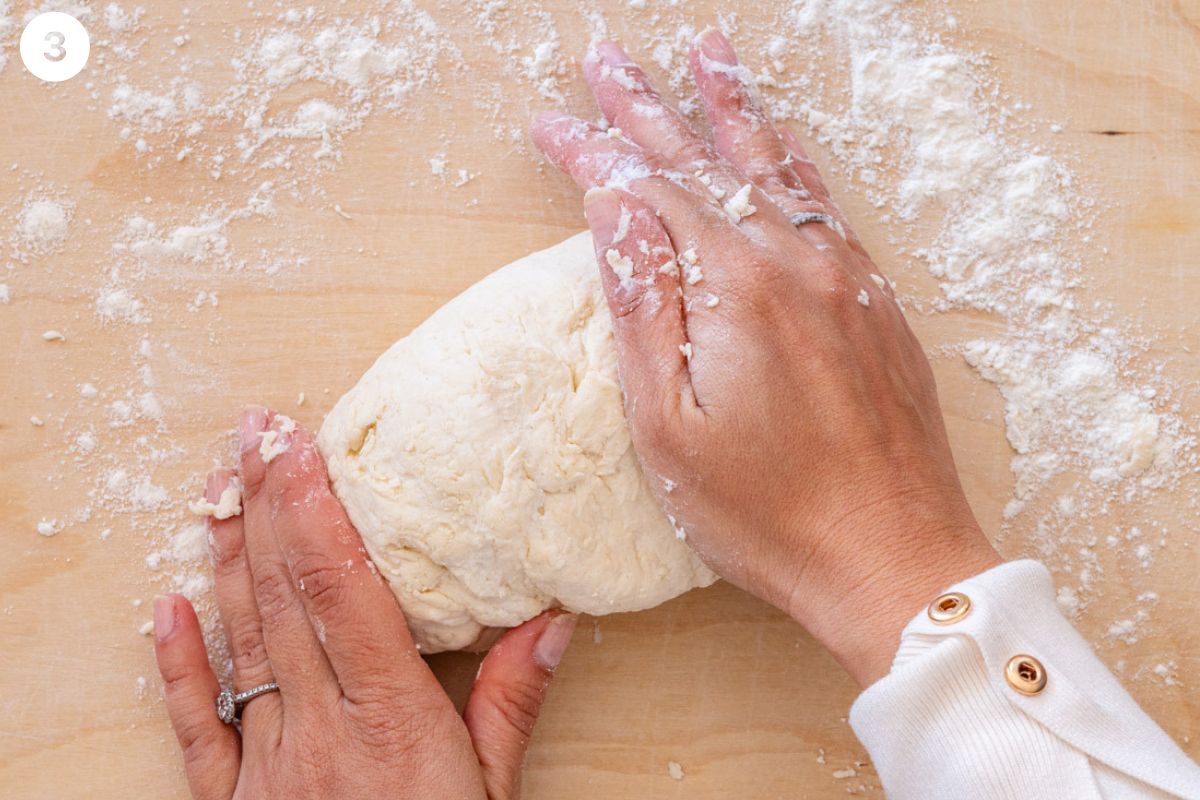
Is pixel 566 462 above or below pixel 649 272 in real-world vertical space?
below

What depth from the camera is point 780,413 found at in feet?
3.56

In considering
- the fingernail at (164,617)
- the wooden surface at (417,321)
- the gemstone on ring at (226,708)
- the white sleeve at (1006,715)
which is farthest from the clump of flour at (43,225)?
the white sleeve at (1006,715)

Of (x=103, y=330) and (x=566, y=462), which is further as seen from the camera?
(x=103, y=330)

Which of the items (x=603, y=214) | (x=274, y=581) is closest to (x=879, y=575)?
(x=603, y=214)

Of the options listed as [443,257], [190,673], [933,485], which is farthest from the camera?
[443,257]

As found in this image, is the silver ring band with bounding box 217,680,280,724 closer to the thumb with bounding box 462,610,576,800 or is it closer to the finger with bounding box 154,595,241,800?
the finger with bounding box 154,595,241,800

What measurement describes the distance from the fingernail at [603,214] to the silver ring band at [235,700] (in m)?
0.73

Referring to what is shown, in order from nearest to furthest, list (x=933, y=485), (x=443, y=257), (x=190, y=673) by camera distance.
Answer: (x=933, y=485) < (x=190, y=673) < (x=443, y=257)

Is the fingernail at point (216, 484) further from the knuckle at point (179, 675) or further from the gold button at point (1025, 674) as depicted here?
the gold button at point (1025, 674)

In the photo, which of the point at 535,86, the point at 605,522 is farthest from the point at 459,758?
the point at 535,86

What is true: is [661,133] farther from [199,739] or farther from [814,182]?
[199,739]

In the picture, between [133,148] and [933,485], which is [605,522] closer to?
[933,485]

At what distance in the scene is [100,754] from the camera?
1.34 m

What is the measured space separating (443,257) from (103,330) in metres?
0.51
